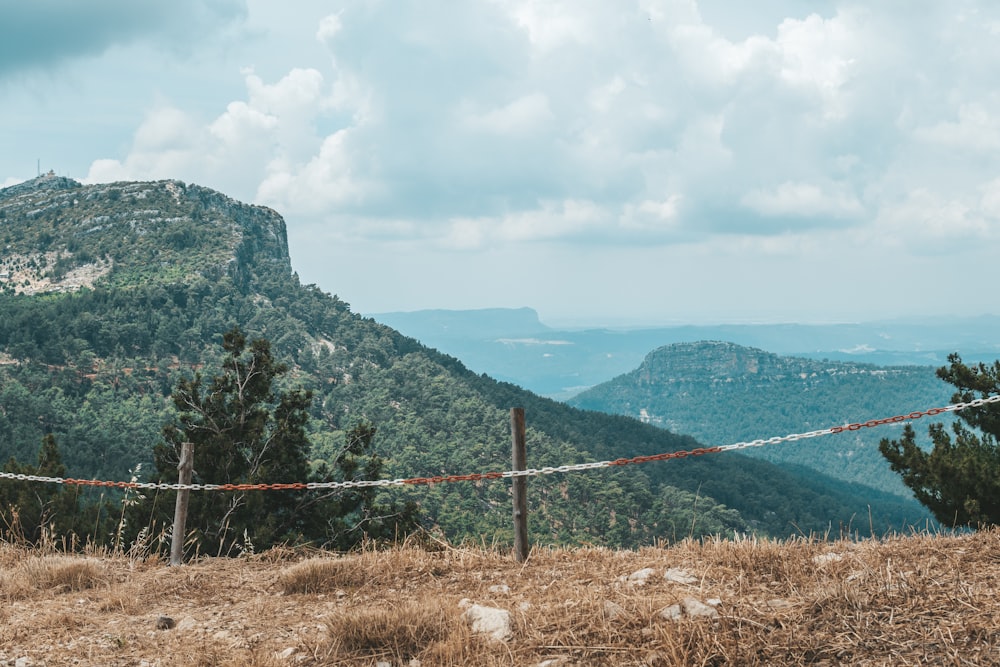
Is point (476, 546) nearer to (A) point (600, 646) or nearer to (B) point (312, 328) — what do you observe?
(A) point (600, 646)

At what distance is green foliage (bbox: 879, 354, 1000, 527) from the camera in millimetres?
11469

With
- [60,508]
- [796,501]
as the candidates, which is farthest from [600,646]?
[796,501]

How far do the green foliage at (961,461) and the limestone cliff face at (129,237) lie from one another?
4100 inches

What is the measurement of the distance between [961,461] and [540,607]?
406 inches

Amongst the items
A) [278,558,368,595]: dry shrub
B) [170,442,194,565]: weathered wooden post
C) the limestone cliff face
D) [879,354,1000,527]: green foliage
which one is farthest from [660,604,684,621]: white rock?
the limestone cliff face

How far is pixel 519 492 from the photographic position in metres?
6.62

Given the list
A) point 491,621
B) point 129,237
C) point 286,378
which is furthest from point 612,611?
point 129,237

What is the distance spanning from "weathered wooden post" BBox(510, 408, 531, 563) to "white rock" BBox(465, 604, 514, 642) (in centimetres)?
175

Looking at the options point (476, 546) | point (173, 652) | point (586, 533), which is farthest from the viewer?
point (586, 533)

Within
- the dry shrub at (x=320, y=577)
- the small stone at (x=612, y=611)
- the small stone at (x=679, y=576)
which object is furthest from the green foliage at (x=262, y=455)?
the small stone at (x=612, y=611)

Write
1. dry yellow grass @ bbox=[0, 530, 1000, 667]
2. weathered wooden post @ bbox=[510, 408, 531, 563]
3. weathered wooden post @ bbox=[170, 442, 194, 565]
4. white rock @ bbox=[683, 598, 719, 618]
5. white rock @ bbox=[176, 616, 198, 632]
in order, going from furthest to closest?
1. weathered wooden post @ bbox=[170, 442, 194, 565]
2. weathered wooden post @ bbox=[510, 408, 531, 563]
3. white rock @ bbox=[176, 616, 198, 632]
4. white rock @ bbox=[683, 598, 719, 618]
5. dry yellow grass @ bbox=[0, 530, 1000, 667]

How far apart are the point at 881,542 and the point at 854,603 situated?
2310mm

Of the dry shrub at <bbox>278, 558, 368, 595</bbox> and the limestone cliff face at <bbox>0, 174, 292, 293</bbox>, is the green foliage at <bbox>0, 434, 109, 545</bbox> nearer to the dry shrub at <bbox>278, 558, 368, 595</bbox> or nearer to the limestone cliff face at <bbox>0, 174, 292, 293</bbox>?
the dry shrub at <bbox>278, 558, 368, 595</bbox>

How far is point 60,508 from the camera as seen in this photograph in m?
13.7
